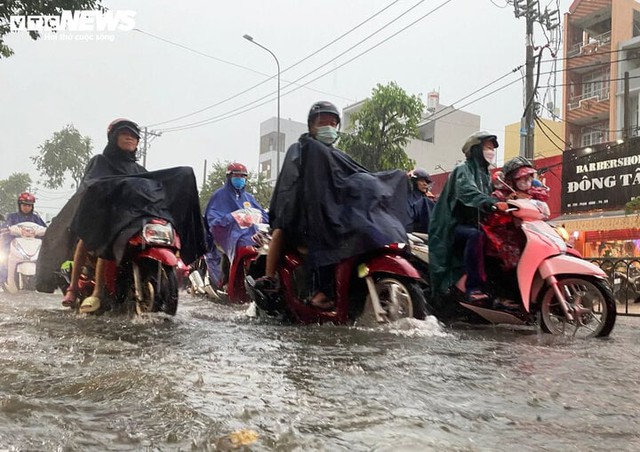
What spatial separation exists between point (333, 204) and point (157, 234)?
1.41 meters

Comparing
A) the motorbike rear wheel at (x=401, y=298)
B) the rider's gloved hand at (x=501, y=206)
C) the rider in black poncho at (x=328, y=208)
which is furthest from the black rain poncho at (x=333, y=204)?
the rider's gloved hand at (x=501, y=206)

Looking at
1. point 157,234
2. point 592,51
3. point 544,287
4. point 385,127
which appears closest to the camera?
point 544,287

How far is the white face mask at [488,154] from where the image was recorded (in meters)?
4.98

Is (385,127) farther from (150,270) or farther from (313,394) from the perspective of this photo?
(313,394)

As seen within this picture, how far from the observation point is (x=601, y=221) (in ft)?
53.7

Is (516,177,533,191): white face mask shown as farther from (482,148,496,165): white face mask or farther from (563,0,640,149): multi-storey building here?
(563,0,640,149): multi-storey building

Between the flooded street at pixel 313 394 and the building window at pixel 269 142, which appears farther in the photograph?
the building window at pixel 269 142

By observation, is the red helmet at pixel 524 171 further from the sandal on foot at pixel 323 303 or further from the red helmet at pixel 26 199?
the red helmet at pixel 26 199

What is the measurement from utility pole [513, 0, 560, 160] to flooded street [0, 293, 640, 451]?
36.2 ft

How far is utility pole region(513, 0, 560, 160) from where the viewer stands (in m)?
13.6

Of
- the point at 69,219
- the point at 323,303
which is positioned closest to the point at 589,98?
the point at 323,303

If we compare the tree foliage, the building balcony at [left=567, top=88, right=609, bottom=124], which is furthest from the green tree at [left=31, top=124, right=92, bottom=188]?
the building balcony at [left=567, top=88, right=609, bottom=124]

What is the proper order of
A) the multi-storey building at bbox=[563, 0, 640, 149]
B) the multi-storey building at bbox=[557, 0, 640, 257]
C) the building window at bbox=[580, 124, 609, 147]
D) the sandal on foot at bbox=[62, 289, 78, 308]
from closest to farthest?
the sandal on foot at bbox=[62, 289, 78, 308]
the multi-storey building at bbox=[557, 0, 640, 257]
the multi-storey building at bbox=[563, 0, 640, 149]
the building window at bbox=[580, 124, 609, 147]

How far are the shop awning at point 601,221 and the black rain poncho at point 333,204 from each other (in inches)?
500
